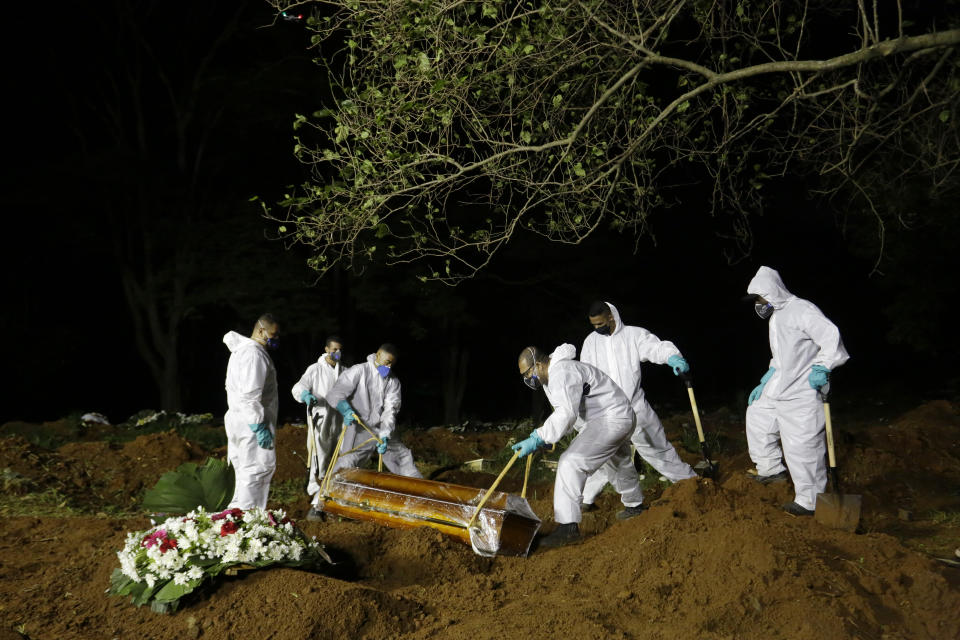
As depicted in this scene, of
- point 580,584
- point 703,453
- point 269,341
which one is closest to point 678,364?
point 703,453

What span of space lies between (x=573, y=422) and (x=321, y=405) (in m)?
3.82

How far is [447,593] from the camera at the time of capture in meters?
5.59

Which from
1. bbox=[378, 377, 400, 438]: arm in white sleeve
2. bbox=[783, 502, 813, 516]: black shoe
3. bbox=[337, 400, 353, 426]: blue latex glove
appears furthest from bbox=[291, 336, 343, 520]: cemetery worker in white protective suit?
bbox=[783, 502, 813, 516]: black shoe

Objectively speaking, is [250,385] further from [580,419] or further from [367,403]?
[580,419]

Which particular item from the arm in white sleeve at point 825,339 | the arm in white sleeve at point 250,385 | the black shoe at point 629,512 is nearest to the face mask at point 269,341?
the arm in white sleeve at point 250,385

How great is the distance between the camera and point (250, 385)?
25.2 feet

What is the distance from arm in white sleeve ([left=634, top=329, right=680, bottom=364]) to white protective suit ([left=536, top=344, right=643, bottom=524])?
124cm

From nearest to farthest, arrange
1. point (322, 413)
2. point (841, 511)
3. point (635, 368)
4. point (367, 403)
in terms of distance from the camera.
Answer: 1. point (841, 511)
2. point (635, 368)
3. point (367, 403)
4. point (322, 413)

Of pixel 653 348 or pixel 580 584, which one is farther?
pixel 653 348

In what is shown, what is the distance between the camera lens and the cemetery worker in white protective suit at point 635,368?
8008 millimetres

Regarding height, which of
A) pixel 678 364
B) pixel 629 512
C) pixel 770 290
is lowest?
pixel 629 512

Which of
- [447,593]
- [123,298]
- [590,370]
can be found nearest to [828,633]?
[447,593]

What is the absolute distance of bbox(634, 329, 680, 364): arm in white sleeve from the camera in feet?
27.2

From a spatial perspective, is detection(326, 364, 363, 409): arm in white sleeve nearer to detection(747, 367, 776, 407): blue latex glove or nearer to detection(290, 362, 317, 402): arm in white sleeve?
detection(290, 362, 317, 402): arm in white sleeve
